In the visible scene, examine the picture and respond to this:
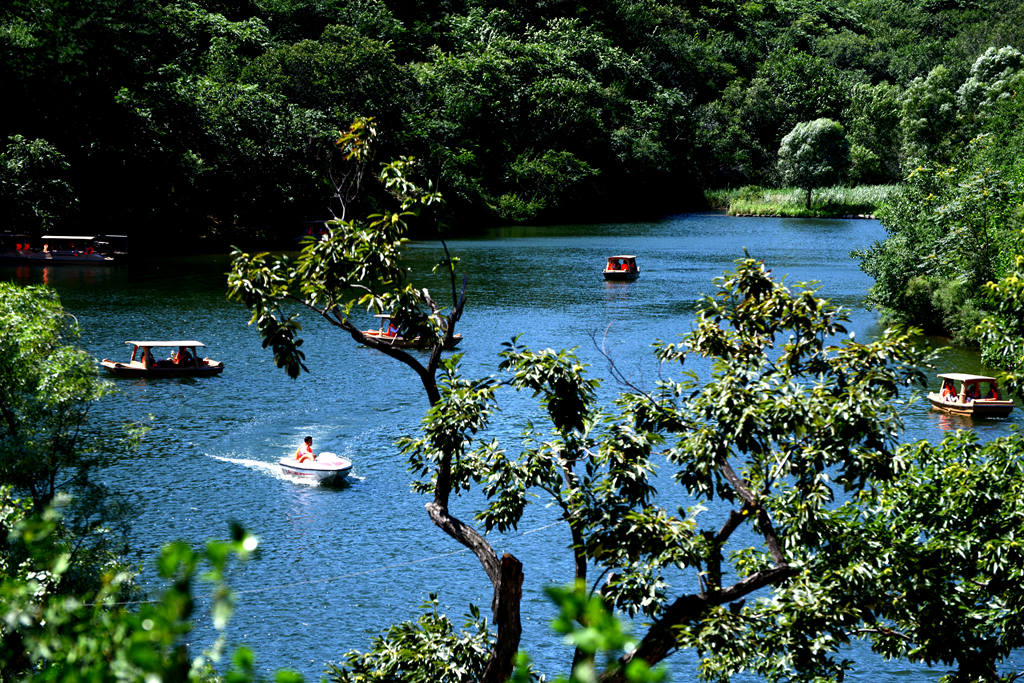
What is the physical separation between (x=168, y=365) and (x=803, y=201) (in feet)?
314

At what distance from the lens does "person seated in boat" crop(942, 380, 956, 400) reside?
4331 centimetres

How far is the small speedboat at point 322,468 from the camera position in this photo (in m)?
34.4

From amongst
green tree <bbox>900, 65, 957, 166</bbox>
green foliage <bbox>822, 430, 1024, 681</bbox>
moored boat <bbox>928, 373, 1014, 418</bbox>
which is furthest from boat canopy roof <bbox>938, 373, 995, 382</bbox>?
green tree <bbox>900, 65, 957, 166</bbox>

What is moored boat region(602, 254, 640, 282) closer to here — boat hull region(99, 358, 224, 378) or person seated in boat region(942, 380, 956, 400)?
person seated in boat region(942, 380, 956, 400)

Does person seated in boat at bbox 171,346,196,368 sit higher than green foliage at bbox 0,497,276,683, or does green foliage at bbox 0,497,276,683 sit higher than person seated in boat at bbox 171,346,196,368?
green foliage at bbox 0,497,276,683

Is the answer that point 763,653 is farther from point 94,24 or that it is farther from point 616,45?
point 616,45

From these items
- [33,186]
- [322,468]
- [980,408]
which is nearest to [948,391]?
[980,408]

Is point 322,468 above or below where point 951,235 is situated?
below

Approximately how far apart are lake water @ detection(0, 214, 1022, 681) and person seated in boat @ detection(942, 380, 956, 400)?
979mm

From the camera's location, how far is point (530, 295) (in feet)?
224

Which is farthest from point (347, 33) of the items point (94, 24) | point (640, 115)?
point (640, 115)

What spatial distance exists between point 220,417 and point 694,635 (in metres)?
32.7

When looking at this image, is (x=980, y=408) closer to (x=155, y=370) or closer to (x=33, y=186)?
(x=155, y=370)

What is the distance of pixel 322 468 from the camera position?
3447 centimetres
